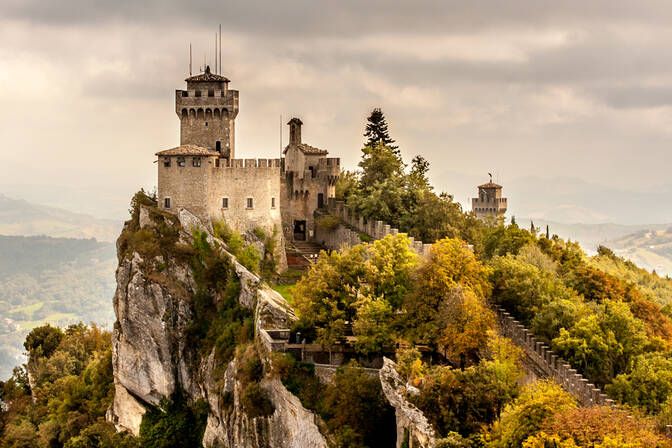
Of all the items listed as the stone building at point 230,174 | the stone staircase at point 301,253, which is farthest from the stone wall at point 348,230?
the stone building at point 230,174

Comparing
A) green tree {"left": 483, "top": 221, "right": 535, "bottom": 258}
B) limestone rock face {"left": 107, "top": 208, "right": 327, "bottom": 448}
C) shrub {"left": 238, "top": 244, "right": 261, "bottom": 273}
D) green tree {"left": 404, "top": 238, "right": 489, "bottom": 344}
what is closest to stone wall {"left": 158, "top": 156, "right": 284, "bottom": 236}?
limestone rock face {"left": 107, "top": 208, "right": 327, "bottom": 448}

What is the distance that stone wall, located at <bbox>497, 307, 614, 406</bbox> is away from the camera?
39.9 meters

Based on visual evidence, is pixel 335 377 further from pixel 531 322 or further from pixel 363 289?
pixel 531 322

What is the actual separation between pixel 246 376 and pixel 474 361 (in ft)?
46.8

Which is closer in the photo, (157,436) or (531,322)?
(531,322)

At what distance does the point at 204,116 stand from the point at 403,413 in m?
37.4

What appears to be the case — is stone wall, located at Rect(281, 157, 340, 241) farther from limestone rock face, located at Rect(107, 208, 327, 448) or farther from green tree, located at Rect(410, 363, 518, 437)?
green tree, located at Rect(410, 363, 518, 437)

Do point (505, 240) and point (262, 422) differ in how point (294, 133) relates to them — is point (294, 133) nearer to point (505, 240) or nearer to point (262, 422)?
point (505, 240)

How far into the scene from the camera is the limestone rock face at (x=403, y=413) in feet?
128

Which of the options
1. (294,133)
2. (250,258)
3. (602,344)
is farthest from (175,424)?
(602,344)

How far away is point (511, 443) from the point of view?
35.0m

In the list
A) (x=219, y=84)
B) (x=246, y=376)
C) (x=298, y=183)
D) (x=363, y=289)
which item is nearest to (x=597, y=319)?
(x=363, y=289)

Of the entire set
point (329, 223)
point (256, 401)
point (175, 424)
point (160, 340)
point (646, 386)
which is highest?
point (329, 223)

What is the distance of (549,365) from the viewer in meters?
43.6
